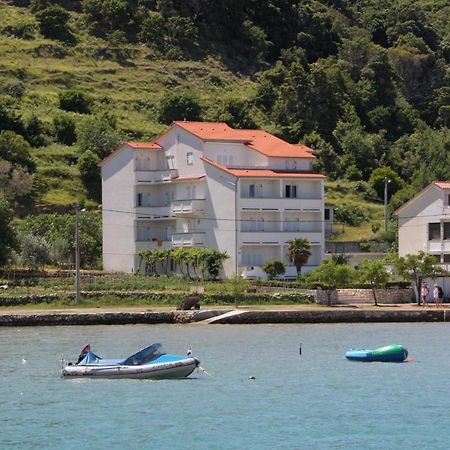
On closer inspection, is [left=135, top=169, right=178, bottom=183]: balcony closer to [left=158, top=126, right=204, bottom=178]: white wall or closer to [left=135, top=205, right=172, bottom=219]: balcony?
[left=158, top=126, right=204, bottom=178]: white wall

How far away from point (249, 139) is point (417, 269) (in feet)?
71.4

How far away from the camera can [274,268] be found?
322 feet

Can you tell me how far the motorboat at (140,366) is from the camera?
57906 mm

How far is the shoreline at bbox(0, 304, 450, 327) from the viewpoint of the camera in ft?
264

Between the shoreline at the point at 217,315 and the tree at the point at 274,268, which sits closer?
the shoreline at the point at 217,315

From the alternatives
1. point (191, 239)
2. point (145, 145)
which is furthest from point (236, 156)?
point (145, 145)

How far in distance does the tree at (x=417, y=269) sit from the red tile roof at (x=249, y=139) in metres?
17.8

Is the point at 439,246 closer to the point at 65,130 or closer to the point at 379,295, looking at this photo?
the point at 379,295

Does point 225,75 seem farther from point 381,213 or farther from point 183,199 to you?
point 183,199

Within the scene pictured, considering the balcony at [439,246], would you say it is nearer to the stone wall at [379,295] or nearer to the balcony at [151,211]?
the stone wall at [379,295]

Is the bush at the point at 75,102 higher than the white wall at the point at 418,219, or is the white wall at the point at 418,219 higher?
the bush at the point at 75,102

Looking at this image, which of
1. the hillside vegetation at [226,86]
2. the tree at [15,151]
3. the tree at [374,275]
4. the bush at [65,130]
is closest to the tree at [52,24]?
the hillside vegetation at [226,86]

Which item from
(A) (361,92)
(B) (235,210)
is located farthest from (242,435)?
(A) (361,92)

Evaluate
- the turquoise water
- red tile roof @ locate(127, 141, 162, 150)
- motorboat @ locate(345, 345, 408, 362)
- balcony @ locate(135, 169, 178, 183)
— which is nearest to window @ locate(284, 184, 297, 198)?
balcony @ locate(135, 169, 178, 183)
